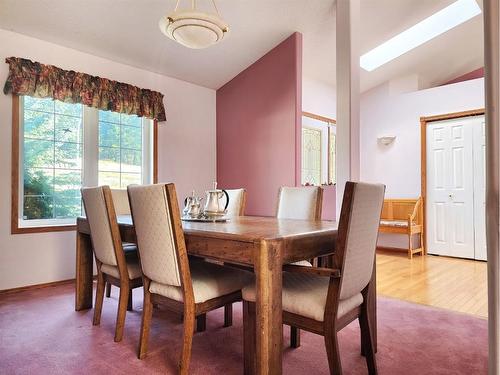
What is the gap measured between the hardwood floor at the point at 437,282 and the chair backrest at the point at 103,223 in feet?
7.81

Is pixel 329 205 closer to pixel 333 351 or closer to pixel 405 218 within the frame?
pixel 405 218

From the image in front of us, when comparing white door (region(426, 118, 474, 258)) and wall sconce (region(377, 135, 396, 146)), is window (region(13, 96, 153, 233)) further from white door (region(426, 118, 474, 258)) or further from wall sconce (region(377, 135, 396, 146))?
white door (region(426, 118, 474, 258))

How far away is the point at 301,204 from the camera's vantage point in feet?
8.30

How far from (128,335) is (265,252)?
1.37 meters

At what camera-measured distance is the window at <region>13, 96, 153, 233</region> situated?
3162 mm

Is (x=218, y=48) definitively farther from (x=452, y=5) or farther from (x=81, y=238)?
(x=452, y=5)

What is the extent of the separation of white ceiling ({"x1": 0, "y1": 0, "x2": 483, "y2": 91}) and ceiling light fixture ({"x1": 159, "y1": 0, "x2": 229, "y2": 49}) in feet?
3.62

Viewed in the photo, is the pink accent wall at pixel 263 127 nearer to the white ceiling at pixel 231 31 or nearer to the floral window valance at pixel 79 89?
the white ceiling at pixel 231 31

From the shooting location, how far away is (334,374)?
137 cm

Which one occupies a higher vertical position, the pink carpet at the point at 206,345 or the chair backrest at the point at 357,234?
the chair backrest at the point at 357,234

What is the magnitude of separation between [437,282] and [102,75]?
416 cm

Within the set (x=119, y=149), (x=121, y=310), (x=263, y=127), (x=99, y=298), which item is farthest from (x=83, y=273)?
(x=263, y=127)

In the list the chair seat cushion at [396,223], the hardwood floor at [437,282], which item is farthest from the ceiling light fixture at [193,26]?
the chair seat cushion at [396,223]

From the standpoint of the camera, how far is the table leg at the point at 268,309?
4.16 ft
